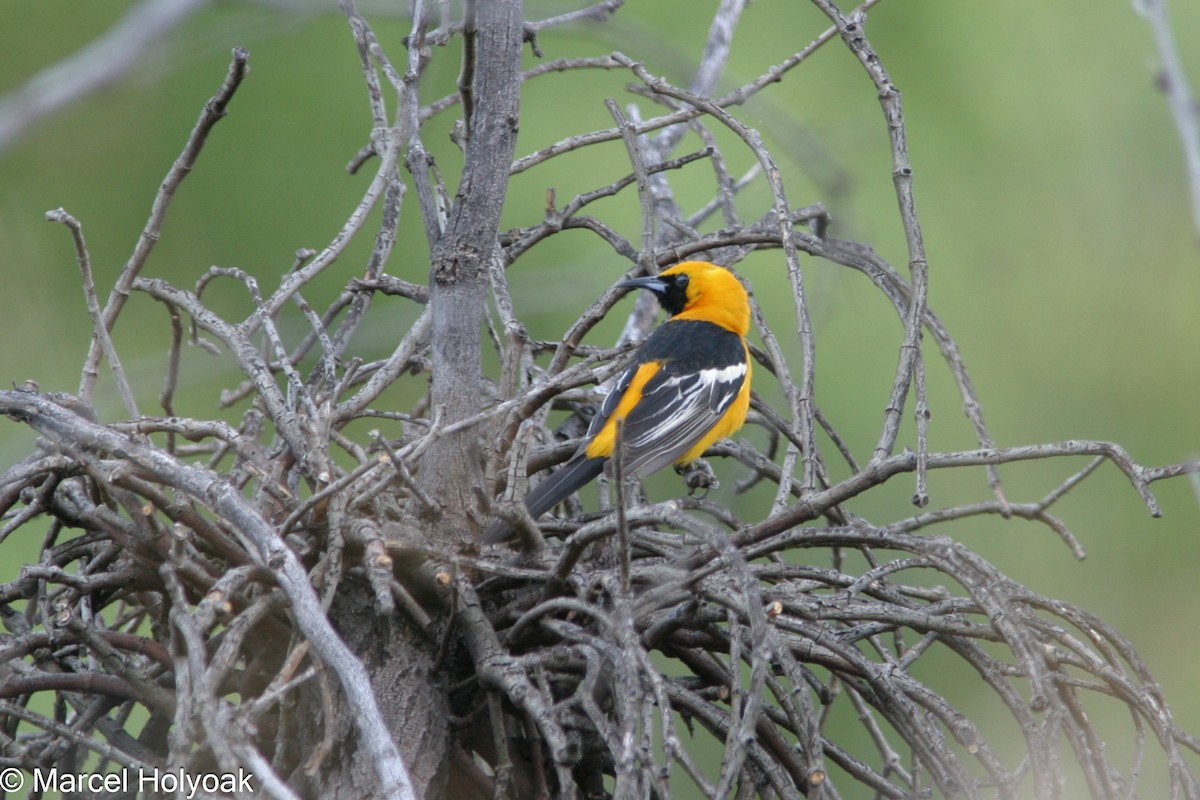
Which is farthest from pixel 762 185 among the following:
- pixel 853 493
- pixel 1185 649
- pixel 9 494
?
pixel 1185 649

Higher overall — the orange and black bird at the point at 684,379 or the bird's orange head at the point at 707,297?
the bird's orange head at the point at 707,297

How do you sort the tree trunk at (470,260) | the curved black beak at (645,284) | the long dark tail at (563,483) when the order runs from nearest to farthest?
1. the tree trunk at (470,260)
2. the long dark tail at (563,483)
3. the curved black beak at (645,284)

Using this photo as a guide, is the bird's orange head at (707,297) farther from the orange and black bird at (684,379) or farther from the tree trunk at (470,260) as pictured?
the tree trunk at (470,260)

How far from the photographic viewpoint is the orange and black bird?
10.3 feet

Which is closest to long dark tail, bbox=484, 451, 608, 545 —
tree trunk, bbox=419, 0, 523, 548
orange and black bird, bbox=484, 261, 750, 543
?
orange and black bird, bbox=484, 261, 750, 543

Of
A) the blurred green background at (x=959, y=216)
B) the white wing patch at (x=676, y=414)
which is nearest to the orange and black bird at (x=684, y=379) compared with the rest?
the white wing patch at (x=676, y=414)

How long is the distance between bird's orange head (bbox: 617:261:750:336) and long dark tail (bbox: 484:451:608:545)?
4.91 feet

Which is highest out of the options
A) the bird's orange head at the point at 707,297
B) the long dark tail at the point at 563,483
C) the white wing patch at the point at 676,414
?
the bird's orange head at the point at 707,297

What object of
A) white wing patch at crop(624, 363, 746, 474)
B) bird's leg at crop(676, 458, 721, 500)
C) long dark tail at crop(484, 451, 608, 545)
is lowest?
long dark tail at crop(484, 451, 608, 545)

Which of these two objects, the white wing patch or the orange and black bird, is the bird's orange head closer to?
the orange and black bird

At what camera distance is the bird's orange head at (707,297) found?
3.97 meters

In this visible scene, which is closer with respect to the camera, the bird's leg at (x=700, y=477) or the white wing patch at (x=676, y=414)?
the bird's leg at (x=700, y=477)

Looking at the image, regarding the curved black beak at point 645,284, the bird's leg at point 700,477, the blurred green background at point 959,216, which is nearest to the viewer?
the curved black beak at point 645,284

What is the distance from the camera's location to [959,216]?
505 cm
